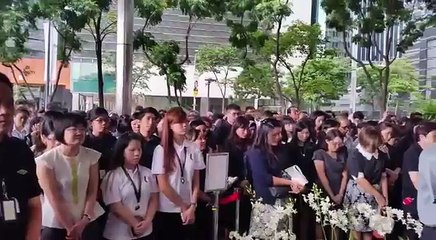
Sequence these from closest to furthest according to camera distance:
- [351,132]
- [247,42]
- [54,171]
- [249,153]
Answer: [54,171], [249,153], [351,132], [247,42]

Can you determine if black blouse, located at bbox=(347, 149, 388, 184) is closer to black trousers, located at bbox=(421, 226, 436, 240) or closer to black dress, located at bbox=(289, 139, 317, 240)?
black dress, located at bbox=(289, 139, 317, 240)

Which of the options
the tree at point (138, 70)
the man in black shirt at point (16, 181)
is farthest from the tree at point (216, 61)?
the man in black shirt at point (16, 181)

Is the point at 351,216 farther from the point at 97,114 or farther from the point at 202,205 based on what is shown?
the point at 97,114

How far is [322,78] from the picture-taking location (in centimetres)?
2356

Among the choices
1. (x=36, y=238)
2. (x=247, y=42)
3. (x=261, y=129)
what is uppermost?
(x=247, y=42)

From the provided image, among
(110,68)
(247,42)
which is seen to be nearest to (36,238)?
(247,42)

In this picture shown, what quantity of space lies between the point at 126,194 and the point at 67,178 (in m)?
0.43

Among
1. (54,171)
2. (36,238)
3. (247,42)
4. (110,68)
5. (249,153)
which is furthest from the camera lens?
(110,68)

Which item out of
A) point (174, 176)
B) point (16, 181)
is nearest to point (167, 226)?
point (174, 176)

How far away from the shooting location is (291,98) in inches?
1066

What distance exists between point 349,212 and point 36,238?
4.26ft

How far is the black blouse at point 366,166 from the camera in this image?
15.9 ft

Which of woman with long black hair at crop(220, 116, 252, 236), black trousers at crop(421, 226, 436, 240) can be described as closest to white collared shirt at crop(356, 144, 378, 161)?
woman with long black hair at crop(220, 116, 252, 236)

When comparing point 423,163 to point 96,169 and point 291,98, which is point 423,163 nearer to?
point 96,169
